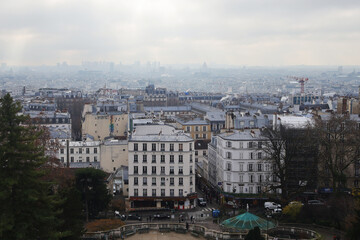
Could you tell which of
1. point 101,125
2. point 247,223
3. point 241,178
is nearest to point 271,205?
point 241,178

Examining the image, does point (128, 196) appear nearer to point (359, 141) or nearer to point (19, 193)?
point (359, 141)

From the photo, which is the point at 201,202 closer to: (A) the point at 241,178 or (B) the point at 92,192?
(A) the point at 241,178

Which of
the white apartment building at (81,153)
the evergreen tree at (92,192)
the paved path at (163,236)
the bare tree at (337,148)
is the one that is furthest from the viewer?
the white apartment building at (81,153)

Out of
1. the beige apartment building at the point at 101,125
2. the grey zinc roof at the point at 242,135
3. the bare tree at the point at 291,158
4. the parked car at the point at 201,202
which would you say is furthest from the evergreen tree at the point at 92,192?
the beige apartment building at the point at 101,125

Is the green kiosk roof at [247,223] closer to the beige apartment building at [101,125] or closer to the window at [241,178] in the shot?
the window at [241,178]

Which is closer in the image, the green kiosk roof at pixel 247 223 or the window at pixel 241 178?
the green kiosk roof at pixel 247 223

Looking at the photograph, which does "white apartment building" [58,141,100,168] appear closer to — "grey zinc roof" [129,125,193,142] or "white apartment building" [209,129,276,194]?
"grey zinc roof" [129,125,193,142]

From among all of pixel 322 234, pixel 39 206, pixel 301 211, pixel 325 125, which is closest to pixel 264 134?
pixel 325 125
